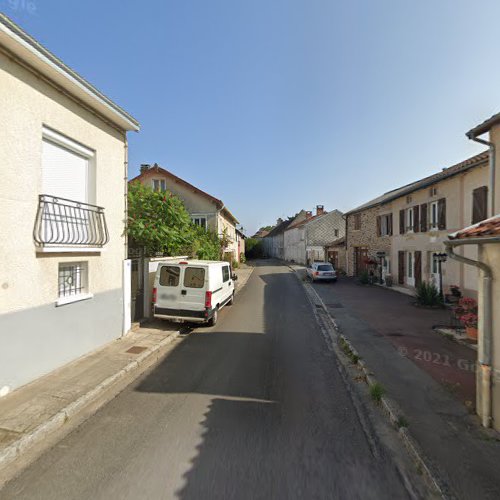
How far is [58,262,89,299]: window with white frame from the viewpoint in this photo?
6.09m

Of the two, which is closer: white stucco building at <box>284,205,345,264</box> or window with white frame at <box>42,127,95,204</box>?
window with white frame at <box>42,127,95,204</box>

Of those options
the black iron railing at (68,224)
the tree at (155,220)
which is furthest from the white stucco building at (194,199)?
the black iron railing at (68,224)

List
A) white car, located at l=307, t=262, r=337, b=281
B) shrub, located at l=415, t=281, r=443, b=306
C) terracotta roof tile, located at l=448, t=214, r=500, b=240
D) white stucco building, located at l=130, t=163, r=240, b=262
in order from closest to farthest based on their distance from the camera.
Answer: terracotta roof tile, located at l=448, t=214, r=500, b=240 < shrub, located at l=415, t=281, r=443, b=306 < white car, located at l=307, t=262, r=337, b=281 < white stucco building, located at l=130, t=163, r=240, b=262

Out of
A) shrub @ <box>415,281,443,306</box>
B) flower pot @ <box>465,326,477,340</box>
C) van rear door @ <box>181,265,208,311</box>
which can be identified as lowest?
flower pot @ <box>465,326,477,340</box>

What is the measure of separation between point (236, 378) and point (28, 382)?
352 centimetres

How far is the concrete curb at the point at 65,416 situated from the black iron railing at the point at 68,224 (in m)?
2.66

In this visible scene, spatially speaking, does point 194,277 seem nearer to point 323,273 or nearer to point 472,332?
point 472,332

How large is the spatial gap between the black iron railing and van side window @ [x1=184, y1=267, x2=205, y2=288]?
8.29 ft

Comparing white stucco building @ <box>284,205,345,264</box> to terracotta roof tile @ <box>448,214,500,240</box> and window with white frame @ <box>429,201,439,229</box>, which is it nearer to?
window with white frame @ <box>429,201,439,229</box>

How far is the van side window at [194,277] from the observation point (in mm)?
8805

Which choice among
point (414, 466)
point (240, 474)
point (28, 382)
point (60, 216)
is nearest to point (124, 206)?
point (60, 216)

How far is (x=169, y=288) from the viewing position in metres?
8.95

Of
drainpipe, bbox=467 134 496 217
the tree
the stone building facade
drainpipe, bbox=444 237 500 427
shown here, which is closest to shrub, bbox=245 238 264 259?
the stone building facade

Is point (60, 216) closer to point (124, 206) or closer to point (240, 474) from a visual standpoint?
point (124, 206)
